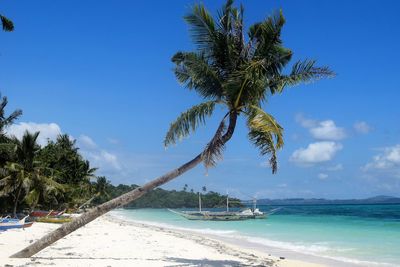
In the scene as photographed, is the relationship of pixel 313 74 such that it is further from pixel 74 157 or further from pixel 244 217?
pixel 244 217

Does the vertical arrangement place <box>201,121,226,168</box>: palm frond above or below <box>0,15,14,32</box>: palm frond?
below

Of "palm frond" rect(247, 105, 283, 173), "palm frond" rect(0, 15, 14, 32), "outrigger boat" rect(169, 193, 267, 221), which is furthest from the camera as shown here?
"outrigger boat" rect(169, 193, 267, 221)

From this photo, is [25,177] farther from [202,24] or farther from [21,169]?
[202,24]

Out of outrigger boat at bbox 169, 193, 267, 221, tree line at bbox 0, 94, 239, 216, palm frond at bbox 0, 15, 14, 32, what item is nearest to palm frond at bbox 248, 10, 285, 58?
palm frond at bbox 0, 15, 14, 32

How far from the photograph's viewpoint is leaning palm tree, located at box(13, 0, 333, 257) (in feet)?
36.7

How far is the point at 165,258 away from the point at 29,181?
17.9 metres

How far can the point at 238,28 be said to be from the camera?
39.1 ft

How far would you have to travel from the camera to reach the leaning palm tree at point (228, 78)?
36.7 feet

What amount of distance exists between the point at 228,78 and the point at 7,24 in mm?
7492

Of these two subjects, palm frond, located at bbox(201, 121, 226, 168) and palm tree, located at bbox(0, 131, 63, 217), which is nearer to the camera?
palm frond, located at bbox(201, 121, 226, 168)

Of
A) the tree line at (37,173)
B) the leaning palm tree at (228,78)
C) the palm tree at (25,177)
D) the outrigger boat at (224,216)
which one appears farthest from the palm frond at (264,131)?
the outrigger boat at (224,216)

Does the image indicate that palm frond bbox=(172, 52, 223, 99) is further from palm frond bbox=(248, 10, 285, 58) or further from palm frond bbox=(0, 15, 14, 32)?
palm frond bbox=(0, 15, 14, 32)

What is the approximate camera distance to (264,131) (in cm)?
1056

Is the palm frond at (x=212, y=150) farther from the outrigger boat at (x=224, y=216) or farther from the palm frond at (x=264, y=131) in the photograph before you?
the outrigger boat at (x=224, y=216)
